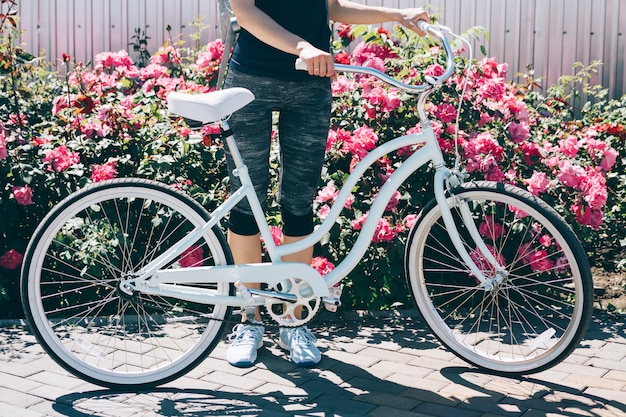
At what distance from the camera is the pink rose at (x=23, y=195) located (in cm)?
474

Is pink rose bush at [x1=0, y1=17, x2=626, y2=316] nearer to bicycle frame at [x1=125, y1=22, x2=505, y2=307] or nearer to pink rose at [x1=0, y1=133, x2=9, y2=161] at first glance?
pink rose at [x1=0, y1=133, x2=9, y2=161]

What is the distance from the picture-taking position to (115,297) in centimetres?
375

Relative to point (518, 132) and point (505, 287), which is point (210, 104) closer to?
point (505, 287)

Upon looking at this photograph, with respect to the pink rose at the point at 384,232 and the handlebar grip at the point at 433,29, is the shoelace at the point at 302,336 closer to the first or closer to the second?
the pink rose at the point at 384,232

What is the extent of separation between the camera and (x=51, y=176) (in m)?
5.02

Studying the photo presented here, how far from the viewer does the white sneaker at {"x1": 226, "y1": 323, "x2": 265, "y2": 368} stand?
400 cm

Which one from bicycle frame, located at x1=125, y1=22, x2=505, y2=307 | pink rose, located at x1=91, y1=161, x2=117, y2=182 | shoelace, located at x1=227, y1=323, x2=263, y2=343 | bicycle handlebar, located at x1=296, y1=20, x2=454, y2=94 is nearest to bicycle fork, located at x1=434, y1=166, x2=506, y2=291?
bicycle frame, located at x1=125, y1=22, x2=505, y2=307

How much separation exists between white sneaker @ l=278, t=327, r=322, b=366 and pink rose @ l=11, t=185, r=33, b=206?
158cm

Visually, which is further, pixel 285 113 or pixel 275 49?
pixel 285 113

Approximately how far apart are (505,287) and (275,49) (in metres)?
1.39

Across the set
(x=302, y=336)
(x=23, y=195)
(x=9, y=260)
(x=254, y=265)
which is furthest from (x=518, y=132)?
(x=9, y=260)

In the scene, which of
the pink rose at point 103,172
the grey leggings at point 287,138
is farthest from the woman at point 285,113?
the pink rose at point 103,172

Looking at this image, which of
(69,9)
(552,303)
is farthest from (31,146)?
(69,9)

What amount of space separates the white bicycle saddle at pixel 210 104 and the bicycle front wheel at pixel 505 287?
3.11 feet
